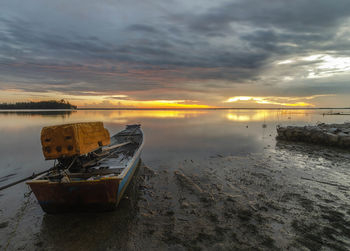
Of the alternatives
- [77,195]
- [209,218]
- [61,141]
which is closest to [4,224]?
[77,195]

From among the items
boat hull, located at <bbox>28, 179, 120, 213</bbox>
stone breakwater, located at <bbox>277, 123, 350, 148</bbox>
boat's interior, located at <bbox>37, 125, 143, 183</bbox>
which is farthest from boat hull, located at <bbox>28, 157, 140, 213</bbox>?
stone breakwater, located at <bbox>277, 123, 350, 148</bbox>

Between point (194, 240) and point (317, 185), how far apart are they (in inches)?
300

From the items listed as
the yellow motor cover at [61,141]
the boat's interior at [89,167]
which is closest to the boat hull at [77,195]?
the boat's interior at [89,167]

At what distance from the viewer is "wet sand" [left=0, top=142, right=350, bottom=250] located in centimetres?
515

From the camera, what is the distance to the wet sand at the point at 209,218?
515 centimetres

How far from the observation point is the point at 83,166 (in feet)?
26.2

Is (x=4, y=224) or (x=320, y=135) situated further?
(x=320, y=135)

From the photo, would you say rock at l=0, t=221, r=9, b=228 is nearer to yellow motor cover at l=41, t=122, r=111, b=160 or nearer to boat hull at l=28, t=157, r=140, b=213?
boat hull at l=28, t=157, r=140, b=213

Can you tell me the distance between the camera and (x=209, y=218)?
6266 mm

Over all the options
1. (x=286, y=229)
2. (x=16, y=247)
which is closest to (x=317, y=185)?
(x=286, y=229)

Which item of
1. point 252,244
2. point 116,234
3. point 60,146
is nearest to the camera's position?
point 252,244

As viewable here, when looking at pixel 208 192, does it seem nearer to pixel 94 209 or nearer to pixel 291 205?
pixel 291 205

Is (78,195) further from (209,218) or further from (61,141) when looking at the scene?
(209,218)

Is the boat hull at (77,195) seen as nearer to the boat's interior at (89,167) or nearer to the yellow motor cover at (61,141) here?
the boat's interior at (89,167)
